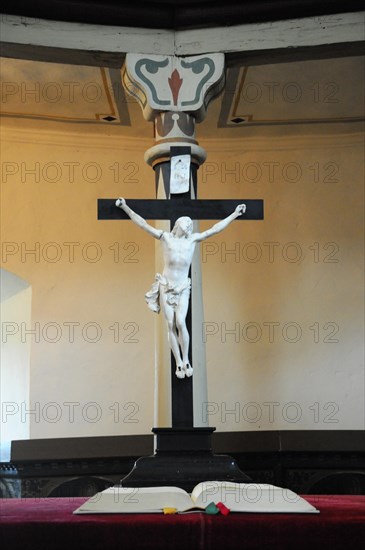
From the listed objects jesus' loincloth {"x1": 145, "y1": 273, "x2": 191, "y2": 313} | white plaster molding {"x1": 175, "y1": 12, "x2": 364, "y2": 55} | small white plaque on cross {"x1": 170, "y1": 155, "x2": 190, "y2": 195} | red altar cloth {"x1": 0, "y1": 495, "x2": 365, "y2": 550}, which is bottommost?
red altar cloth {"x1": 0, "y1": 495, "x2": 365, "y2": 550}

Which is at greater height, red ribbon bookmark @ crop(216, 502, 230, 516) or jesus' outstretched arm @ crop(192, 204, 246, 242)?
jesus' outstretched arm @ crop(192, 204, 246, 242)

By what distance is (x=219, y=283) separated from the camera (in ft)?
33.2

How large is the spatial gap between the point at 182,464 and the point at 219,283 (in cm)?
412

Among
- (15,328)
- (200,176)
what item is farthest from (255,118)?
(15,328)

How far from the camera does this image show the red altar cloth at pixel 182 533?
13.1 ft

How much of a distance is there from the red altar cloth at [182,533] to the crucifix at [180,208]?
1.93m

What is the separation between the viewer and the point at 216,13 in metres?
7.67

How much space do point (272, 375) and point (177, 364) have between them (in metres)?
3.66

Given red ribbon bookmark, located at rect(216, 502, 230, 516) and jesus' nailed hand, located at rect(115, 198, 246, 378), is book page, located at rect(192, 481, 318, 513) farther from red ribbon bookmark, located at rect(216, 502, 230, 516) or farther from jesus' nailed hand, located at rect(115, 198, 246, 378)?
jesus' nailed hand, located at rect(115, 198, 246, 378)

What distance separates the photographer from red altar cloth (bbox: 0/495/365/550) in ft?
13.1

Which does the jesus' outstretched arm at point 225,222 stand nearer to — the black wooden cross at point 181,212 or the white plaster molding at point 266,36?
the black wooden cross at point 181,212

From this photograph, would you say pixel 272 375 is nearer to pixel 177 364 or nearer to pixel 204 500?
pixel 177 364

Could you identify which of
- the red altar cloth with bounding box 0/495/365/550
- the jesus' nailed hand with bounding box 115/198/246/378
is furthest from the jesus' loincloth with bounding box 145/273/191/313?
the red altar cloth with bounding box 0/495/365/550

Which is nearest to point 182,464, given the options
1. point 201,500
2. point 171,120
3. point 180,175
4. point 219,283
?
point 201,500
